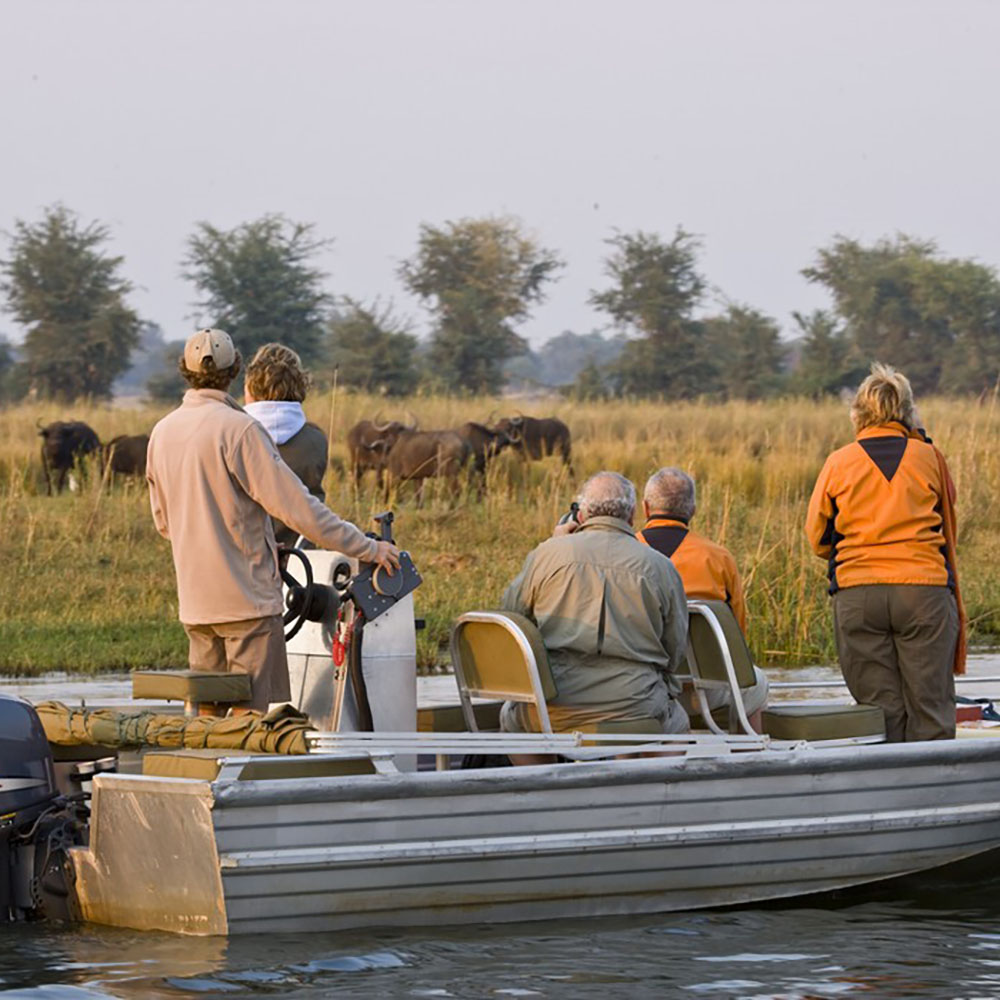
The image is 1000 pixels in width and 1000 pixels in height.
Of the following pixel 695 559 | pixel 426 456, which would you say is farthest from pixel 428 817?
pixel 426 456

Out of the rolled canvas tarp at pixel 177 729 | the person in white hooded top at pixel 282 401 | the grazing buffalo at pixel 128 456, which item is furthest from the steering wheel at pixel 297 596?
the grazing buffalo at pixel 128 456

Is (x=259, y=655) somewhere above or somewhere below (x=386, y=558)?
below

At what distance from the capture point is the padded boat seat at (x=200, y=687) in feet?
22.3

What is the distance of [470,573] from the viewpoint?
15.9 meters

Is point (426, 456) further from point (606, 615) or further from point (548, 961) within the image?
point (548, 961)

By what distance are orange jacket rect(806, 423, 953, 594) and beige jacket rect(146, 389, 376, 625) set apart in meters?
1.86

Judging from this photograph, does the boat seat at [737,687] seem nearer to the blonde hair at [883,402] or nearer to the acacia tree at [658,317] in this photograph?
the blonde hair at [883,402]

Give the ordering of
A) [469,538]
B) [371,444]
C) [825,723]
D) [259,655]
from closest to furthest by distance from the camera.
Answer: [259,655] < [825,723] < [469,538] < [371,444]

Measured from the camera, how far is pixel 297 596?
Result: 707cm

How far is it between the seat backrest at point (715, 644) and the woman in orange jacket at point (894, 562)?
0.56m

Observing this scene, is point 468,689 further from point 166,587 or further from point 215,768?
point 166,587

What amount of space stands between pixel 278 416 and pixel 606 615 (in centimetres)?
155

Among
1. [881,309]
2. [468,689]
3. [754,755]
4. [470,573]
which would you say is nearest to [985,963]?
[754,755]

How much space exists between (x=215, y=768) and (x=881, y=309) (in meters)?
51.7
